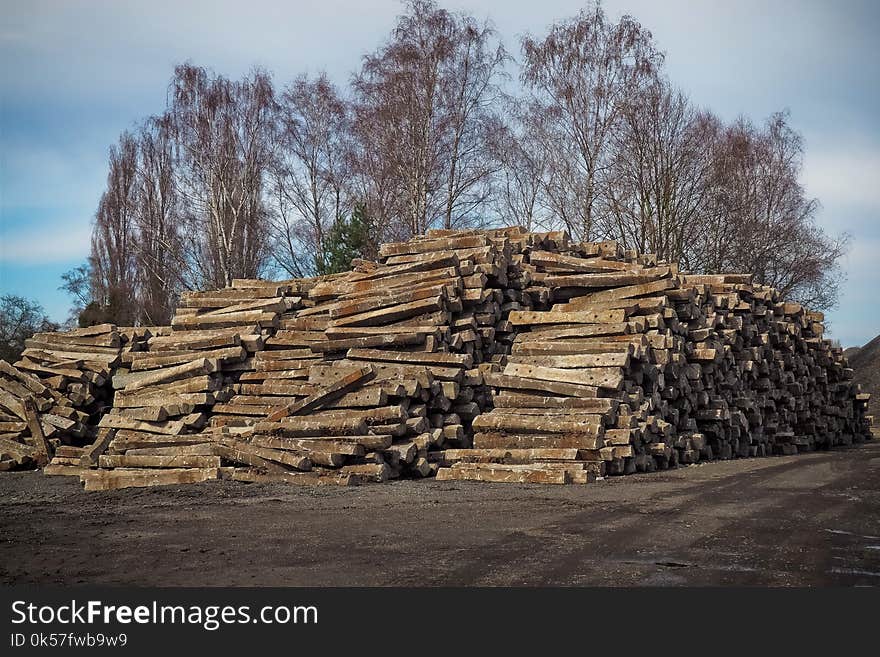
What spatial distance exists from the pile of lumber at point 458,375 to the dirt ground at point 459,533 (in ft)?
2.81

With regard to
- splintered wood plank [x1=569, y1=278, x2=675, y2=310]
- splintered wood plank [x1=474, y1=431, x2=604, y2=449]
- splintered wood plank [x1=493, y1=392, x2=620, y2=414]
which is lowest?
splintered wood plank [x1=474, y1=431, x2=604, y2=449]

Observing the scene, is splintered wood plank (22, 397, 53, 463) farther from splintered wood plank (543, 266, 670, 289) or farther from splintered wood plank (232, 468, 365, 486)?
splintered wood plank (543, 266, 670, 289)

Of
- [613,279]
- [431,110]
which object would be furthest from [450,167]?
[613,279]

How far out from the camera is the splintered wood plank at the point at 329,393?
13.9 meters

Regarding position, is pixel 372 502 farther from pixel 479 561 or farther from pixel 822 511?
pixel 822 511

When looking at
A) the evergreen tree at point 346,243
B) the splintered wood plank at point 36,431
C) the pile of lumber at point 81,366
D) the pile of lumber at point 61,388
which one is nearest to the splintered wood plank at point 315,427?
the pile of lumber at point 61,388

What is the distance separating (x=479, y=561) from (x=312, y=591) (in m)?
1.58

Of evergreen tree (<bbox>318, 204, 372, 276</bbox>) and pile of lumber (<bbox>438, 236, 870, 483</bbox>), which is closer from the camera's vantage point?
pile of lumber (<bbox>438, 236, 870, 483</bbox>)

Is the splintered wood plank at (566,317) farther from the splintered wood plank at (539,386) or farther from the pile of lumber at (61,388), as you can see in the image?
the pile of lumber at (61,388)

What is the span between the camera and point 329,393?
13875 mm

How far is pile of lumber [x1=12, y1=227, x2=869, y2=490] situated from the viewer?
13180 millimetres

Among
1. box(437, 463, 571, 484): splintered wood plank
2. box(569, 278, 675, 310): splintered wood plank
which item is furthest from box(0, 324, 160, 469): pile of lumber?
box(569, 278, 675, 310): splintered wood plank

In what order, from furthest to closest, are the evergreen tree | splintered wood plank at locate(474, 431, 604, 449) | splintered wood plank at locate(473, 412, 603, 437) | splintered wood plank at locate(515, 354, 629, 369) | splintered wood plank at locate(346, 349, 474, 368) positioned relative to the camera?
the evergreen tree
splintered wood plank at locate(346, 349, 474, 368)
splintered wood plank at locate(515, 354, 629, 369)
splintered wood plank at locate(473, 412, 603, 437)
splintered wood plank at locate(474, 431, 604, 449)

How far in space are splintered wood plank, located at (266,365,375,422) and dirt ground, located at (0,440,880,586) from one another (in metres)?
1.89
